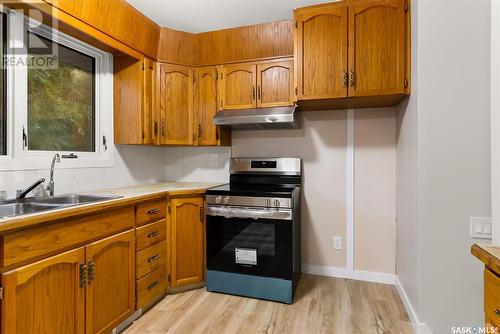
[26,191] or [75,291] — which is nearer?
[75,291]

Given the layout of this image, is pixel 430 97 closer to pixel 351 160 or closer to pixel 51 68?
pixel 351 160

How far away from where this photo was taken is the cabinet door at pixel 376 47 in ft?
6.40

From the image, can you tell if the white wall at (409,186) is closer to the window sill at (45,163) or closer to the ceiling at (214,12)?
the ceiling at (214,12)

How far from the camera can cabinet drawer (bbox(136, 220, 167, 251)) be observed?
195 centimetres

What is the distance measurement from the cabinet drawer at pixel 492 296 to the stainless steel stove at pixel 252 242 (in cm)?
129

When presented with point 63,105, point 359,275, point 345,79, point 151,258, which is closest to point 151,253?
point 151,258

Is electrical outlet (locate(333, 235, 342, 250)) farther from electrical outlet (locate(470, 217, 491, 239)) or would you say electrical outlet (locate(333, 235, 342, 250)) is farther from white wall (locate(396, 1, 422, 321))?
electrical outlet (locate(470, 217, 491, 239))

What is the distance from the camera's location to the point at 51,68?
200 centimetres

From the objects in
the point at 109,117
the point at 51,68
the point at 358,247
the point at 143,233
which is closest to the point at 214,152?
the point at 109,117

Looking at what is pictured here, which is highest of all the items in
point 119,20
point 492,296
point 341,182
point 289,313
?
point 119,20

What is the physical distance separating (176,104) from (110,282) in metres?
1.63

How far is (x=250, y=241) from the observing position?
7.23 feet

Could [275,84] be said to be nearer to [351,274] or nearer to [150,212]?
[150,212]

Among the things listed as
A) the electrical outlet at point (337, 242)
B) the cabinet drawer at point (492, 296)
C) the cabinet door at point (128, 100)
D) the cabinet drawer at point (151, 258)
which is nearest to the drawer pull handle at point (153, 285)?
the cabinet drawer at point (151, 258)
